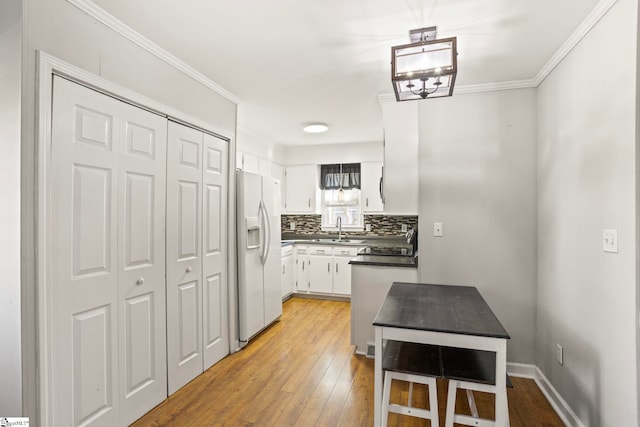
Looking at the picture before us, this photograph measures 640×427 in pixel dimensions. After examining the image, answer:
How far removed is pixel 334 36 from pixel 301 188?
12.0ft

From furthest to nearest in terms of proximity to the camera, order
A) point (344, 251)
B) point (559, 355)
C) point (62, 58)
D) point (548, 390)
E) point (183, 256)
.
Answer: point (344, 251)
point (183, 256)
point (548, 390)
point (559, 355)
point (62, 58)

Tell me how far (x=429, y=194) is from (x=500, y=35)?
129 centimetres

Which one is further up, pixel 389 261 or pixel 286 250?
pixel 389 261

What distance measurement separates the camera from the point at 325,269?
5.00 meters

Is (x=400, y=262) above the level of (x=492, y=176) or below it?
below

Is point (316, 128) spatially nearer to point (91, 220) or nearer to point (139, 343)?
point (91, 220)

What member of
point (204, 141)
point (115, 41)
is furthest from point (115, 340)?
point (115, 41)

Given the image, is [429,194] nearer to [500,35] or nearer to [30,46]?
[500,35]

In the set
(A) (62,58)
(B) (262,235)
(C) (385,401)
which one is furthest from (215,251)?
(C) (385,401)

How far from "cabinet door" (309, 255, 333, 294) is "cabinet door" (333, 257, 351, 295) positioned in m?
0.08

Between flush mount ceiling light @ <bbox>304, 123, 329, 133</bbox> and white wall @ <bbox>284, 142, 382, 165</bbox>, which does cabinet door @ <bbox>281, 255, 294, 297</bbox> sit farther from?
flush mount ceiling light @ <bbox>304, 123, 329, 133</bbox>

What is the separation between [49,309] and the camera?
5.14ft

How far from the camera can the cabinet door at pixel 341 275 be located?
16.1 ft

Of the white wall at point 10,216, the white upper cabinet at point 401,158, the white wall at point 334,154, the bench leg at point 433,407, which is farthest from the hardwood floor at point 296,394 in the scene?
the white wall at point 334,154
